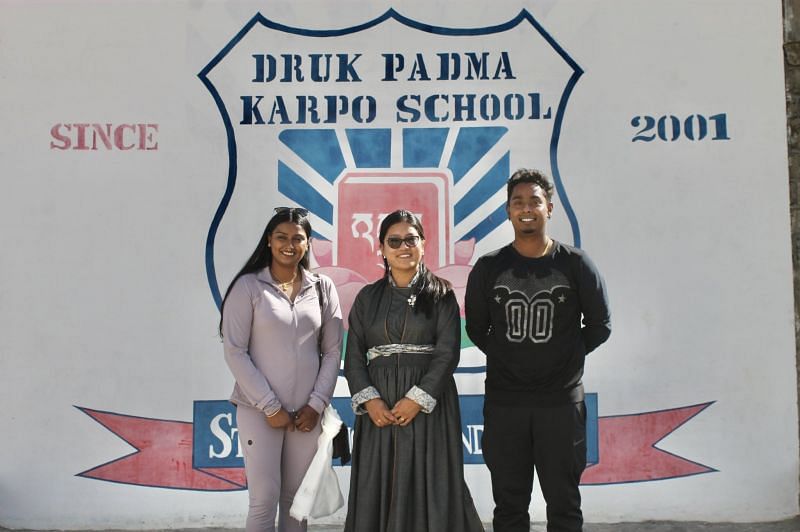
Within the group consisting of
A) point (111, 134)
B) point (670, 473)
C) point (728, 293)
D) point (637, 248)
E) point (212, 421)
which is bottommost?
point (670, 473)

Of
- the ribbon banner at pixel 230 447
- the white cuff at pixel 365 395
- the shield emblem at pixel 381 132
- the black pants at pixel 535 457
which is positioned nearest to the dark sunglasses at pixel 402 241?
the white cuff at pixel 365 395

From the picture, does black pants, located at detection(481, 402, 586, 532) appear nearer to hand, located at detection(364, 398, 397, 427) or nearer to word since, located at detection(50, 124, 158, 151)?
hand, located at detection(364, 398, 397, 427)

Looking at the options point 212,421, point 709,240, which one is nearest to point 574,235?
point 709,240

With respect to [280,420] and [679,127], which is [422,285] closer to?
[280,420]

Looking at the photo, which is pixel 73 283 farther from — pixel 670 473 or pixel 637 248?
pixel 670 473

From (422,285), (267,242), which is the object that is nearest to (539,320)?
(422,285)

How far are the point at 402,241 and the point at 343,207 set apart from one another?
1328 mm

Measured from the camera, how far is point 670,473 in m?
4.11

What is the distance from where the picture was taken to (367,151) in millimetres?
4254

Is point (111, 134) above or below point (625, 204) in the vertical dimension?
above

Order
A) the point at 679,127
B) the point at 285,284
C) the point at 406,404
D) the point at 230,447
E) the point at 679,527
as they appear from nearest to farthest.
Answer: the point at 406,404
the point at 285,284
the point at 679,527
the point at 230,447
the point at 679,127

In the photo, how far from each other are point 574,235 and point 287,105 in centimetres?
181

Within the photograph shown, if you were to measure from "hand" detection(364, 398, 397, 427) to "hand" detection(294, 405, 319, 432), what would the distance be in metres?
A: 0.23

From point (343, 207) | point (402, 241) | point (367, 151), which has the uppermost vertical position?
point (367, 151)
